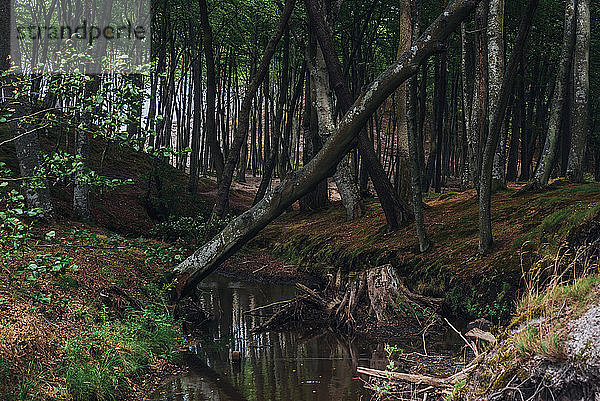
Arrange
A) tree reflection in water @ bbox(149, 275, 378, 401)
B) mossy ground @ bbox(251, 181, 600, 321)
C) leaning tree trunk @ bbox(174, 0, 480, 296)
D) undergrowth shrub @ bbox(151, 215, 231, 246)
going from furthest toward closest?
undergrowth shrub @ bbox(151, 215, 231, 246) < mossy ground @ bbox(251, 181, 600, 321) < leaning tree trunk @ bbox(174, 0, 480, 296) < tree reflection in water @ bbox(149, 275, 378, 401)

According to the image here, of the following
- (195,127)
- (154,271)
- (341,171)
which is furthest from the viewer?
(195,127)

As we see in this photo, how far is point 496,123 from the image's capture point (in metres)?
9.45

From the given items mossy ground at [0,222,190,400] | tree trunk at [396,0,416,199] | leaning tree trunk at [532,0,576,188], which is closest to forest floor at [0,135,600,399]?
mossy ground at [0,222,190,400]

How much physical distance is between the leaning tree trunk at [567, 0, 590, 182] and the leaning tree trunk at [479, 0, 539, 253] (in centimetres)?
318

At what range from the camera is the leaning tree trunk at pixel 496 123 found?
8.90 metres

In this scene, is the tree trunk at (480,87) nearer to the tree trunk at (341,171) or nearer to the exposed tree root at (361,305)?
the tree trunk at (341,171)

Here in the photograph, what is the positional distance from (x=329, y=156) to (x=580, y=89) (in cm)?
674

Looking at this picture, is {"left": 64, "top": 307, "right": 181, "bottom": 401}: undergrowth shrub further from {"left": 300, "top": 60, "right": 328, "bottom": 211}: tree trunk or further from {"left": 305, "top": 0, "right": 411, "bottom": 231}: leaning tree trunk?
{"left": 300, "top": 60, "right": 328, "bottom": 211}: tree trunk

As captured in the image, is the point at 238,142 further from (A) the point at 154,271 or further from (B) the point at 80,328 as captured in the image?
(B) the point at 80,328

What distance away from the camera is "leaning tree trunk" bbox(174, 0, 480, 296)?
25.5ft

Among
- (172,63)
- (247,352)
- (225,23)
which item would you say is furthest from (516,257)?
(172,63)

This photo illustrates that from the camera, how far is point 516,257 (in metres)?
9.38

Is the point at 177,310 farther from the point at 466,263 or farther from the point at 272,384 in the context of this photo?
the point at 466,263

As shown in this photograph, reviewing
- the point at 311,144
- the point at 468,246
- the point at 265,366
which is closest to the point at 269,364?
the point at 265,366
